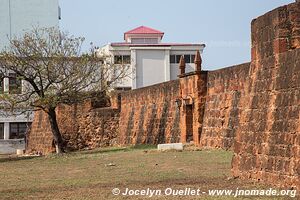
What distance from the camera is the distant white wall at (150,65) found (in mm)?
44969

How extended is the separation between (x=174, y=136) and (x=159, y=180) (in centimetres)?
1262

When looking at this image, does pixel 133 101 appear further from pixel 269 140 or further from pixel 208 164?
pixel 269 140

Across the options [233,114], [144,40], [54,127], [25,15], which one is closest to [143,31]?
[144,40]

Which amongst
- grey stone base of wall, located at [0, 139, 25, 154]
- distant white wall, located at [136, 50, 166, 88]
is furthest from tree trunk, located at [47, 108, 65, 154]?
distant white wall, located at [136, 50, 166, 88]

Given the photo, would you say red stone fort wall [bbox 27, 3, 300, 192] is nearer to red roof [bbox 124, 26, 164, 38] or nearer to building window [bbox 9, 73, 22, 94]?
building window [bbox 9, 73, 22, 94]

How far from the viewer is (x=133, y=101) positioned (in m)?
27.0

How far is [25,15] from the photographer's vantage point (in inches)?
1823

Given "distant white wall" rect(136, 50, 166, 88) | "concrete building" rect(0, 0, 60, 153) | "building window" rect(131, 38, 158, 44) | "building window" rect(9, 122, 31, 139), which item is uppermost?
"concrete building" rect(0, 0, 60, 153)

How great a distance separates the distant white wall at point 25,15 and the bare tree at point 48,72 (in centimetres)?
2447

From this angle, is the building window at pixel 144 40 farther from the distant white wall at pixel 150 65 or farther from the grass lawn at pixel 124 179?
the grass lawn at pixel 124 179

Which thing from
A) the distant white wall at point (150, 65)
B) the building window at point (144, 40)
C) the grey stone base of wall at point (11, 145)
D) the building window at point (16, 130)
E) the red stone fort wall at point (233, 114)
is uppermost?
the building window at point (144, 40)

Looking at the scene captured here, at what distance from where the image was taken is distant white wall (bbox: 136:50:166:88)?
44969 millimetres

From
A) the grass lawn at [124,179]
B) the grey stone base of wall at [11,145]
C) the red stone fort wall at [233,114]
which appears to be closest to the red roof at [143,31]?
the grey stone base of wall at [11,145]

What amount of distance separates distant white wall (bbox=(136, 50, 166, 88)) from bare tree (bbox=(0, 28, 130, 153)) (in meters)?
22.8
